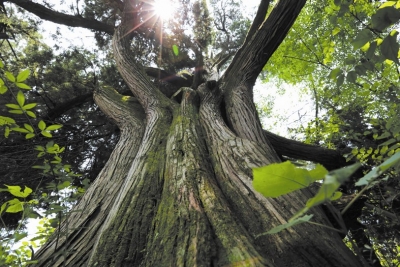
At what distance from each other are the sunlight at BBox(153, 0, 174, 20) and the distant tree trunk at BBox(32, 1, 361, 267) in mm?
4202

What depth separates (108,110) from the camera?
379cm

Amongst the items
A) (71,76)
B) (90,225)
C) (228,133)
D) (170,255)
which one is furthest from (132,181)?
(71,76)

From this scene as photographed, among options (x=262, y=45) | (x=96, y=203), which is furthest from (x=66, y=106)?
(x=96, y=203)

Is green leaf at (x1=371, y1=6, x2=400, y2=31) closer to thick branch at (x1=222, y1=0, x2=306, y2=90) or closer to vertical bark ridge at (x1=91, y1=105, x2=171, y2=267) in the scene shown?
vertical bark ridge at (x1=91, y1=105, x2=171, y2=267)

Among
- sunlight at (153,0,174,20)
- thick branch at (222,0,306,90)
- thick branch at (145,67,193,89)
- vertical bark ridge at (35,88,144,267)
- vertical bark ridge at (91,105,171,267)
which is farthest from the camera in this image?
thick branch at (145,67,193,89)

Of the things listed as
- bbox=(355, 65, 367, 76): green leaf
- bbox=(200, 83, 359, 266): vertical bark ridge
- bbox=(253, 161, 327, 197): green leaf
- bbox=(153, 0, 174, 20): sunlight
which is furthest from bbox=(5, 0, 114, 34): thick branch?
bbox=(253, 161, 327, 197): green leaf

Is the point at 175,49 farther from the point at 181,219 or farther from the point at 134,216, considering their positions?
the point at 181,219

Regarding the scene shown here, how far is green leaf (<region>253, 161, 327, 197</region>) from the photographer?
16.5 inches

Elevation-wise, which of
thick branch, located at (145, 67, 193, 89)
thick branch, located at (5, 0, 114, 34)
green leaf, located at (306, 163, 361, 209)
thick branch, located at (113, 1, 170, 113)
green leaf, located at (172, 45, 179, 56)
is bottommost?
green leaf, located at (306, 163, 361, 209)

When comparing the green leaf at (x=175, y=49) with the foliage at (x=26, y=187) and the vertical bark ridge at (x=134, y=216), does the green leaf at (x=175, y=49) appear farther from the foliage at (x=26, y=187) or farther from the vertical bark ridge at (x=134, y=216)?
the foliage at (x=26, y=187)

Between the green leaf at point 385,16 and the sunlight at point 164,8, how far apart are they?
19.7 ft

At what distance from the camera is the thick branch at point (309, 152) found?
3.89 metres

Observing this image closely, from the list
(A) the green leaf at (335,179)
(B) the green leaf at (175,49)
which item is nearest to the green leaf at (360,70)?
(A) the green leaf at (335,179)

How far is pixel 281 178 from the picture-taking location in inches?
16.8
